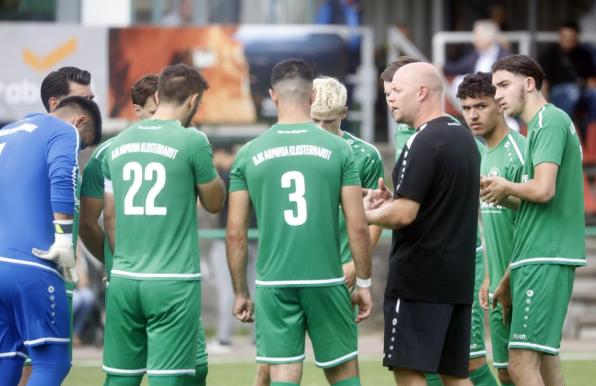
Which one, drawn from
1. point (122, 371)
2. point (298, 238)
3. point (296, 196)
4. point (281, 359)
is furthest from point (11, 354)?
point (296, 196)

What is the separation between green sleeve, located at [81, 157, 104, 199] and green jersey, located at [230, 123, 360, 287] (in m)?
1.27

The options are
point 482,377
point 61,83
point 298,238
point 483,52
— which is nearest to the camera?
point 298,238

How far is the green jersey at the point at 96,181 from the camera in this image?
9562 millimetres

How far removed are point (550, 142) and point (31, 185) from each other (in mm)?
3378

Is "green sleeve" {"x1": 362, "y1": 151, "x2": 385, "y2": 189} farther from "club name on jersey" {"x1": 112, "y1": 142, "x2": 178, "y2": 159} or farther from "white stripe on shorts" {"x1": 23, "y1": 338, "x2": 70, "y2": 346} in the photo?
"white stripe on shorts" {"x1": 23, "y1": 338, "x2": 70, "y2": 346}

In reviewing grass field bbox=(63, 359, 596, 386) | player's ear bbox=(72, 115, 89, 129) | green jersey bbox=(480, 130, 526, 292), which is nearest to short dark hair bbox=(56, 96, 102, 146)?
player's ear bbox=(72, 115, 89, 129)

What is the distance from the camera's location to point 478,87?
10094 millimetres

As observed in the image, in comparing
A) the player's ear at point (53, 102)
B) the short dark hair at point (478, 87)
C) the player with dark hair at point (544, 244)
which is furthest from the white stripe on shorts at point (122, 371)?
the short dark hair at point (478, 87)

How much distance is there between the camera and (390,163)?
19.1 metres

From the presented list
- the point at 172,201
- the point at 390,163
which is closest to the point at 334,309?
the point at 172,201

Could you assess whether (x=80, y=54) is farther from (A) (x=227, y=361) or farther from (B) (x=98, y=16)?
(A) (x=227, y=361)

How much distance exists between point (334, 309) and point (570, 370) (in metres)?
5.71

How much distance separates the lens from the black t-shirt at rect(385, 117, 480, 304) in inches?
337

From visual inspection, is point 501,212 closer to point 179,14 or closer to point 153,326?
point 153,326
